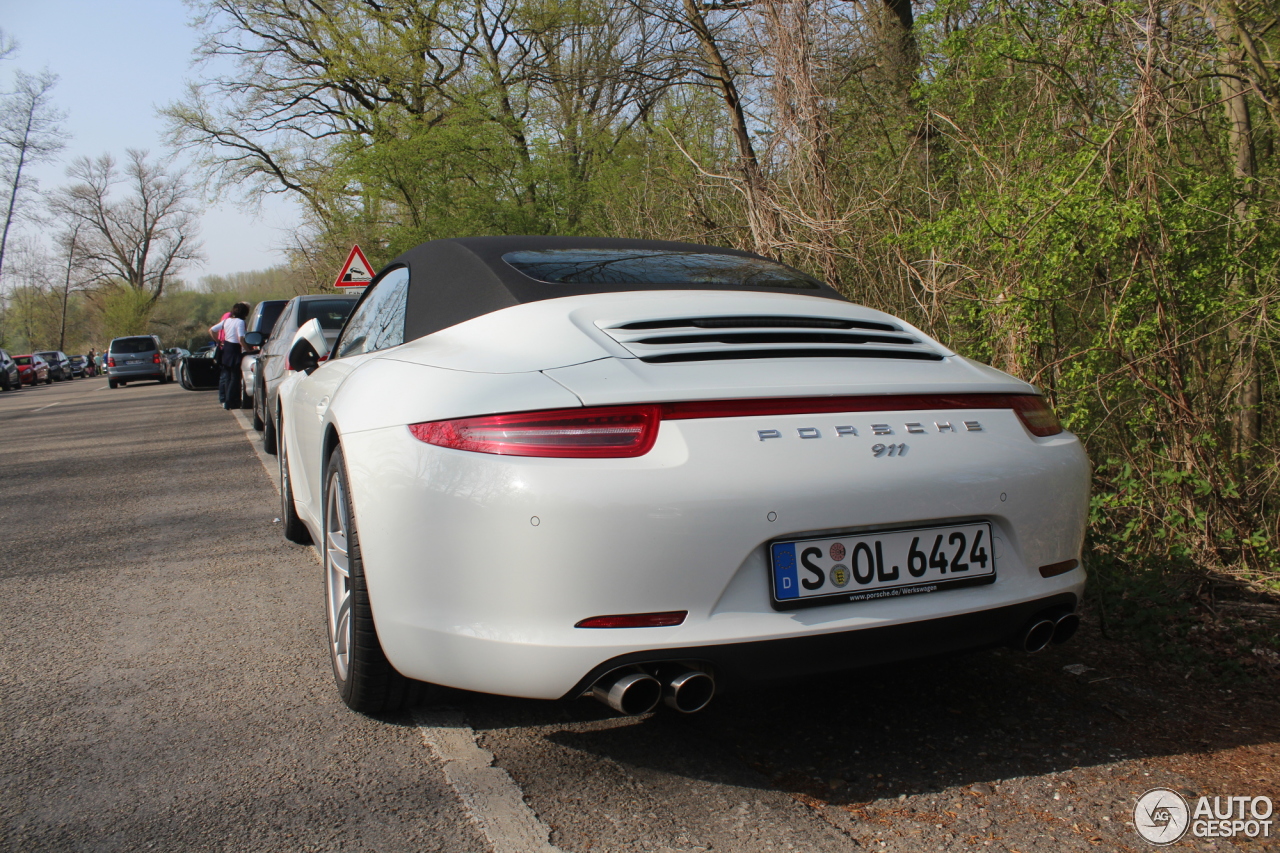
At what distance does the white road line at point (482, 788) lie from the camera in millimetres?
2088

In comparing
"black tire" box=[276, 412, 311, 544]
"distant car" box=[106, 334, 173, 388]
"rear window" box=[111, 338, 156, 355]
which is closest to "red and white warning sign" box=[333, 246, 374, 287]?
"black tire" box=[276, 412, 311, 544]

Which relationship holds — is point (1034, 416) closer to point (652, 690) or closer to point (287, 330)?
point (652, 690)

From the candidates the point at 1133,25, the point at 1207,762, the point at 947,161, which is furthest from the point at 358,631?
the point at 947,161

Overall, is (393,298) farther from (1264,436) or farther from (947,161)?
(1264,436)

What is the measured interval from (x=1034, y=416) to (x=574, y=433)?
1.28m

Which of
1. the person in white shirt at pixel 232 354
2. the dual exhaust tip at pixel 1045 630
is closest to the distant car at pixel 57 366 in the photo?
the person in white shirt at pixel 232 354

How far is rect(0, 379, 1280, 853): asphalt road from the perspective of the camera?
2115 millimetres

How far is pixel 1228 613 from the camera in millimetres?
3672

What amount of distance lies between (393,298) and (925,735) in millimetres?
2448

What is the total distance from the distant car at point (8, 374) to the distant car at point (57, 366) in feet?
32.3

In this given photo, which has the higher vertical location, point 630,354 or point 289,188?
point 289,188

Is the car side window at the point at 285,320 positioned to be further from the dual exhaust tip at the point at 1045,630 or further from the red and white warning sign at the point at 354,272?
the dual exhaust tip at the point at 1045,630

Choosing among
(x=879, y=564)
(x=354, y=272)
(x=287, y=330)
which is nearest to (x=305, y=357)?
(x=879, y=564)

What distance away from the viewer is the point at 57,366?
4966cm
